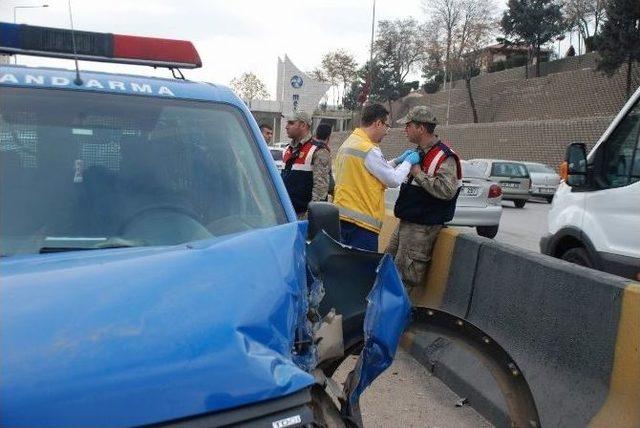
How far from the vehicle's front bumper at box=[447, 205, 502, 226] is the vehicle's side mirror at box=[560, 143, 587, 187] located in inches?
289

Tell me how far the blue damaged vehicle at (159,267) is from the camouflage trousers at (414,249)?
2616 mm

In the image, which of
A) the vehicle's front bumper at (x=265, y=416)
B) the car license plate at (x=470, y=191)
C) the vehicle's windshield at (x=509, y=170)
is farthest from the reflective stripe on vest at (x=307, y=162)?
the vehicle's windshield at (x=509, y=170)

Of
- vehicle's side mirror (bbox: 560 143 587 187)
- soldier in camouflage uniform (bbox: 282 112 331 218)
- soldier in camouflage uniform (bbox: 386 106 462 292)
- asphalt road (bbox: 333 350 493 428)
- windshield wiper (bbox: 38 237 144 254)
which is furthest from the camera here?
soldier in camouflage uniform (bbox: 282 112 331 218)

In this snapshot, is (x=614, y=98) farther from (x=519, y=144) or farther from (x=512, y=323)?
(x=512, y=323)

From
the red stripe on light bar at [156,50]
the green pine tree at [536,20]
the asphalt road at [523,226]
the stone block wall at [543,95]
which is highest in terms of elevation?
the green pine tree at [536,20]

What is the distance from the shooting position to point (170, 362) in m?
1.81

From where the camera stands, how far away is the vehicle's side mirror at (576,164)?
19.5 ft

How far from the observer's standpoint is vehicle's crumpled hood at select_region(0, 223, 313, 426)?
170 cm

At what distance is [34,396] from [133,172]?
1.44 m

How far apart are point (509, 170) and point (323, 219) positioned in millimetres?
21282

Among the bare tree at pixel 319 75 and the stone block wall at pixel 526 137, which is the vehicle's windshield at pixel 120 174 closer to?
the stone block wall at pixel 526 137

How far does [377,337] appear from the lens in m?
2.86

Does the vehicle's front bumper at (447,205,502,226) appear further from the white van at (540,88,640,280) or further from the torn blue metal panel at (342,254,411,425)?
the torn blue metal panel at (342,254,411,425)

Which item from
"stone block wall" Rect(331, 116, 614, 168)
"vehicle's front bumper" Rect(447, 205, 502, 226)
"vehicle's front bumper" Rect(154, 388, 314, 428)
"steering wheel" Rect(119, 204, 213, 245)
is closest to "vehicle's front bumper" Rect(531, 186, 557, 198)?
"stone block wall" Rect(331, 116, 614, 168)
